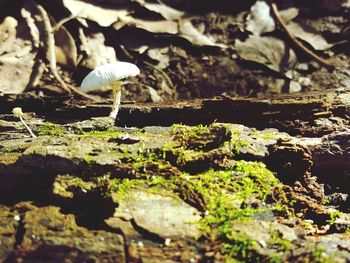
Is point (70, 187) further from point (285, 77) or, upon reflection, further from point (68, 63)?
point (285, 77)

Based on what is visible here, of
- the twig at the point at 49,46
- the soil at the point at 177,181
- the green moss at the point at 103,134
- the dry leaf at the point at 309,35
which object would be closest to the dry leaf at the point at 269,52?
the dry leaf at the point at 309,35

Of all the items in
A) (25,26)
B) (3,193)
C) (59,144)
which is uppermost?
(25,26)

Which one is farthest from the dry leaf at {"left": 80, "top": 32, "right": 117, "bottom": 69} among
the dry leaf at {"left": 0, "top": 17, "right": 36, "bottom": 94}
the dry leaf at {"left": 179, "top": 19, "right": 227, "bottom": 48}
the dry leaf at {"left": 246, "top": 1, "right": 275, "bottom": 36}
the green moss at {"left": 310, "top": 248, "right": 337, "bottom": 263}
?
the green moss at {"left": 310, "top": 248, "right": 337, "bottom": 263}

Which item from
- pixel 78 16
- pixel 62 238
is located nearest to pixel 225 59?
pixel 78 16

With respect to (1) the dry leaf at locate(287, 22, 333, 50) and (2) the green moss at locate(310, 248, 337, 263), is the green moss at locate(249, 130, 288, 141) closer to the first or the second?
(2) the green moss at locate(310, 248, 337, 263)

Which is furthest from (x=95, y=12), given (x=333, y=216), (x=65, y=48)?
(x=333, y=216)

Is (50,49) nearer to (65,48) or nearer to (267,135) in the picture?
A: (65,48)

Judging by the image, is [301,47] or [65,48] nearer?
[65,48]
